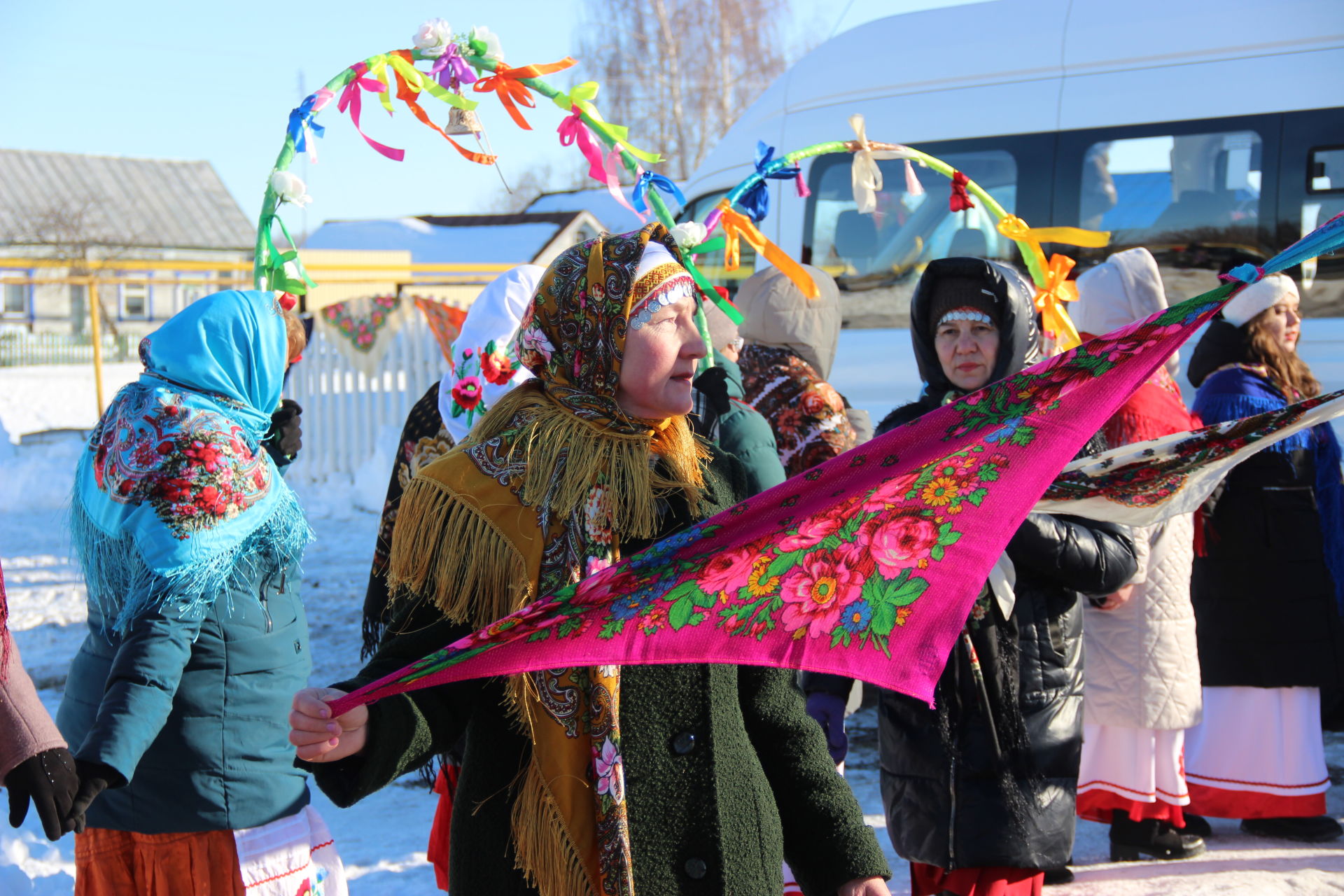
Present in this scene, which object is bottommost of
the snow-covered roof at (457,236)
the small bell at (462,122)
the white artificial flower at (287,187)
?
the white artificial flower at (287,187)

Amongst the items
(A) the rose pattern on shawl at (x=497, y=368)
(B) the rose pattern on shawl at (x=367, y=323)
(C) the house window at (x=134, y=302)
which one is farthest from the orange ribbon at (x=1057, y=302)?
(C) the house window at (x=134, y=302)

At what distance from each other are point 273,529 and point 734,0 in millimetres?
32953

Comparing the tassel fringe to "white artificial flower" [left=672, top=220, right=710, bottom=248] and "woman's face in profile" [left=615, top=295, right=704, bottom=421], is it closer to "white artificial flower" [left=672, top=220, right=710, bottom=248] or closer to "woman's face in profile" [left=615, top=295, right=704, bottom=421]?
"woman's face in profile" [left=615, top=295, right=704, bottom=421]

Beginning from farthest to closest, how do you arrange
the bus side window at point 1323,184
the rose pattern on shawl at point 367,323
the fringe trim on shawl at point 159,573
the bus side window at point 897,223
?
the rose pattern on shawl at point 367,323 → the bus side window at point 897,223 → the bus side window at point 1323,184 → the fringe trim on shawl at point 159,573

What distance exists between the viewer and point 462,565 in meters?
1.75

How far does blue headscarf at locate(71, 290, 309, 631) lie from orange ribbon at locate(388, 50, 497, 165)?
97cm

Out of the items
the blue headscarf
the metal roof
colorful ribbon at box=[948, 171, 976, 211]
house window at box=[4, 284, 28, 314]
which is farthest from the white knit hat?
the metal roof

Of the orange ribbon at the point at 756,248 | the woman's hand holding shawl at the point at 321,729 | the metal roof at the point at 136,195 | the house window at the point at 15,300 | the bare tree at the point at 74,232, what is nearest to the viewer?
the woman's hand holding shawl at the point at 321,729

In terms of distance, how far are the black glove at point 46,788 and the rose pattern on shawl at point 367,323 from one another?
10321mm

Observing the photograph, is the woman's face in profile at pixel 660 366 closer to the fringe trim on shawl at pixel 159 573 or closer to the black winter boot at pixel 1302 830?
the fringe trim on shawl at pixel 159 573

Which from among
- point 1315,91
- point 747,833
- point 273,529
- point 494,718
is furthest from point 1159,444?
point 1315,91

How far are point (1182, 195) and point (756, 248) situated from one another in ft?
9.16

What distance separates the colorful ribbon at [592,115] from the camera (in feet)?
12.0

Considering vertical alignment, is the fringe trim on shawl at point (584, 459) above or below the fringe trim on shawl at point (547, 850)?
above
